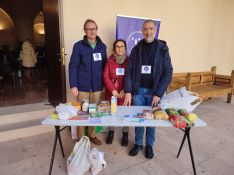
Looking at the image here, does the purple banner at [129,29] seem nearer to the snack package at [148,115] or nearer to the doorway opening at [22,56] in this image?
the snack package at [148,115]

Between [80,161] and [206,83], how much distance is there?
12.7 ft

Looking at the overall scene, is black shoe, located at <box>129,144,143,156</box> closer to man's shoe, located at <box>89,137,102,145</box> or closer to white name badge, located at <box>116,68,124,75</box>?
man's shoe, located at <box>89,137,102,145</box>

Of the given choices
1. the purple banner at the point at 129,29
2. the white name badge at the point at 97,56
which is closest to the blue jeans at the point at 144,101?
the white name badge at the point at 97,56

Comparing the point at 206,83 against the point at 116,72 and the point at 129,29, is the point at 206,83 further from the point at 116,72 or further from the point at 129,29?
the point at 116,72

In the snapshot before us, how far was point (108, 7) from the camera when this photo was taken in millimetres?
2947

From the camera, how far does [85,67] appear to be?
6.70 ft

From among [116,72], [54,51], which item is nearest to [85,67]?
[116,72]

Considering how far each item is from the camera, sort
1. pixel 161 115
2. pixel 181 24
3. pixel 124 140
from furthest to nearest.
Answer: pixel 181 24 → pixel 124 140 → pixel 161 115

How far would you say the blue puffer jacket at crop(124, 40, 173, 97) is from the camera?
1.84 metres

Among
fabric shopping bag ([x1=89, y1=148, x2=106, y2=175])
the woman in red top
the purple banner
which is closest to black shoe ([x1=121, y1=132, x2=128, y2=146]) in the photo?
the woman in red top

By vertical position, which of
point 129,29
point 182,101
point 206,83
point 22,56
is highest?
point 129,29

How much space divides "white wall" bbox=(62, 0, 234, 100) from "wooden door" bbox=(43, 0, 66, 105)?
11 centimetres

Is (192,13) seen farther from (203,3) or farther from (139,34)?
(139,34)

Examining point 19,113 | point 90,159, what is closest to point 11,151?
point 19,113
